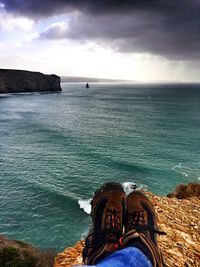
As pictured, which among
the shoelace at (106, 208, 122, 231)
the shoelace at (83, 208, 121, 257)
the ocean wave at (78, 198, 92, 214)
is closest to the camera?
the shoelace at (83, 208, 121, 257)

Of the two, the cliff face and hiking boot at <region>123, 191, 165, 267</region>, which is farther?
the cliff face

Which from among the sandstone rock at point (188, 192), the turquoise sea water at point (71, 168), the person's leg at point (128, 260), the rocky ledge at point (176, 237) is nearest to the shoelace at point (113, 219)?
the person's leg at point (128, 260)

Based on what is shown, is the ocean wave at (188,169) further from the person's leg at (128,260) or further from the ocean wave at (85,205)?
the person's leg at (128,260)

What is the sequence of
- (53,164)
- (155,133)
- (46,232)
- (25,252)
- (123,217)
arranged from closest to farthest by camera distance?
(123,217)
(25,252)
(46,232)
(53,164)
(155,133)

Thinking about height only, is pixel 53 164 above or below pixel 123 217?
below

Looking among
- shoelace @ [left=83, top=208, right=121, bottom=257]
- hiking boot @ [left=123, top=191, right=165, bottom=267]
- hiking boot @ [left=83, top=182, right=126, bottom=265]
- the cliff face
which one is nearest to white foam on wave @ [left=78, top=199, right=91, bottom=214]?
hiking boot @ [left=83, top=182, right=126, bottom=265]

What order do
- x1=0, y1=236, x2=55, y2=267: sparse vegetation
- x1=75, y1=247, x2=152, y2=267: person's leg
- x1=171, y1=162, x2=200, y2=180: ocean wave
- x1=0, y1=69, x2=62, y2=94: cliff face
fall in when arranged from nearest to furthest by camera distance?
1. x1=75, y1=247, x2=152, y2=267: person's leg
2. x1=0, y1=236, x2=55, y2=267: sparse vegetation
3. x1=171, y1=162, x2=200, y2=180: ocean wave
4. x1=0, y1=69, x2=62, y2=94: cliff face

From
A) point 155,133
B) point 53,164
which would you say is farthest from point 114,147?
point 155,133

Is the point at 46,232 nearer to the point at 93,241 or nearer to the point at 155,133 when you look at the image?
the point at 93,241

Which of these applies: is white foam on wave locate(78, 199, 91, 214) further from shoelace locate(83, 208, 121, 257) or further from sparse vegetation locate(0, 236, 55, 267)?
shoelace locate(83, 208, 121, 257)
